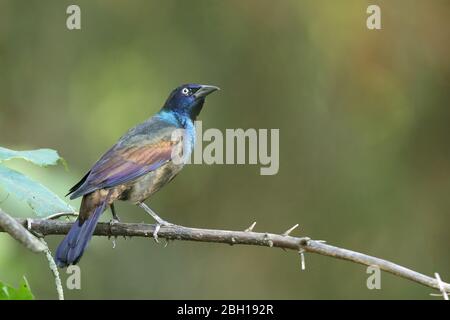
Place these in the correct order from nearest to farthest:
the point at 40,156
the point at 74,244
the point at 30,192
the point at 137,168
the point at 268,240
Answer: the point at 30,192 → the point at 40,156 → the point at 268,240 → the point at 74,244 → the point at 137,168

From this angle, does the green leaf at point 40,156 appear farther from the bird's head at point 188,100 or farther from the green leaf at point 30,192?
the bird's head at point 188,100

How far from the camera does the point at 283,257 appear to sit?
28.1 feet

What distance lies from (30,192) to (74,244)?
938mm

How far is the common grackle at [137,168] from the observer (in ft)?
11.6

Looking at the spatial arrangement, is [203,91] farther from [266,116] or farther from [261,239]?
[266,116]

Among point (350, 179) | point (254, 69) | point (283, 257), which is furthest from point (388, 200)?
point (254, 69)

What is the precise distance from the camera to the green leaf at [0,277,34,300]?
1951 millimetres

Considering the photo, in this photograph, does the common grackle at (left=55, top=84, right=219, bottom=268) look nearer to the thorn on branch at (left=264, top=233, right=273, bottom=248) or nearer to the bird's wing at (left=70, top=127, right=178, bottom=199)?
the bird's wing at (left=70, top=127, right=178, bottom=199)

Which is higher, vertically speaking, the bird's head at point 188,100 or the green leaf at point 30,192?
the bird's head at point 188,100

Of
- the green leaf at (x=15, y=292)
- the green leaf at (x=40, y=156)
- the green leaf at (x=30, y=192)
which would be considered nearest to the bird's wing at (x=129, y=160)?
the green leaf at (x=40, y=156)

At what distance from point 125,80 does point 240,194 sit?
1780mm

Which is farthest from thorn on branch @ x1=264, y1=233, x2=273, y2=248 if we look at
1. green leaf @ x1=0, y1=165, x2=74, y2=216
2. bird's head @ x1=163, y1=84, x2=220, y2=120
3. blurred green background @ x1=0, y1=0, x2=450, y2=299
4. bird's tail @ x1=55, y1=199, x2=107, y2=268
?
blurred green background @ x1=0, y1=0, x2=450, y2=299

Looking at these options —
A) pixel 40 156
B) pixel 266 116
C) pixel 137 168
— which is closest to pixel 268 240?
pixel 40 156

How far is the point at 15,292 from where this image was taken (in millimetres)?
1960
